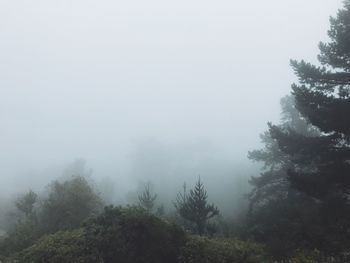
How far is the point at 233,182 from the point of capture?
275 ft

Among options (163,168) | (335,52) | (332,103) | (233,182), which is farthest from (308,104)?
(163,168)

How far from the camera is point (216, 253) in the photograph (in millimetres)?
21000

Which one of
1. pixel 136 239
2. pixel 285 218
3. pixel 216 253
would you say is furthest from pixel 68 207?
pixel 285 218

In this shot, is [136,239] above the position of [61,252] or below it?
above

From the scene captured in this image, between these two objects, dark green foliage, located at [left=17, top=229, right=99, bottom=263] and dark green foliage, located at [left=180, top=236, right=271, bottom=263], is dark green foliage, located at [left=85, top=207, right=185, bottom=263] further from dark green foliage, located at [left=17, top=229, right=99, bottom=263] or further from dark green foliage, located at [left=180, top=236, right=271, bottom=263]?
dark green foliage, located at [left=180, top=236, right=271, bottom=263]

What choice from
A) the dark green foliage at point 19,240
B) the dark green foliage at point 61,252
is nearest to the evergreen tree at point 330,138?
the dark green foliage at point 61,252

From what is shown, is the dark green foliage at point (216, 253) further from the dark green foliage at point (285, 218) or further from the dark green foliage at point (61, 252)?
the dark green foliage at point (61, 252)

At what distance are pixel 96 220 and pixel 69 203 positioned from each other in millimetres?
18370

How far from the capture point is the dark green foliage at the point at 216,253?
797 inches

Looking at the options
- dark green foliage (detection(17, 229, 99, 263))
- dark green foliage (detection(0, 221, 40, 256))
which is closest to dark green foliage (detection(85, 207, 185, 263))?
dark green foliage (detection(17, 229, 99, 263))

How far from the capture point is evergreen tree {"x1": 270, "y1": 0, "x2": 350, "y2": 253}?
17.9 meters

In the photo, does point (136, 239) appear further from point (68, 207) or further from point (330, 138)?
point (68, 207)

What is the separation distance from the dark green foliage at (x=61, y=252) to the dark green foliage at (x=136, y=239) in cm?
57

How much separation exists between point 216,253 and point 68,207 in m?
24.3
